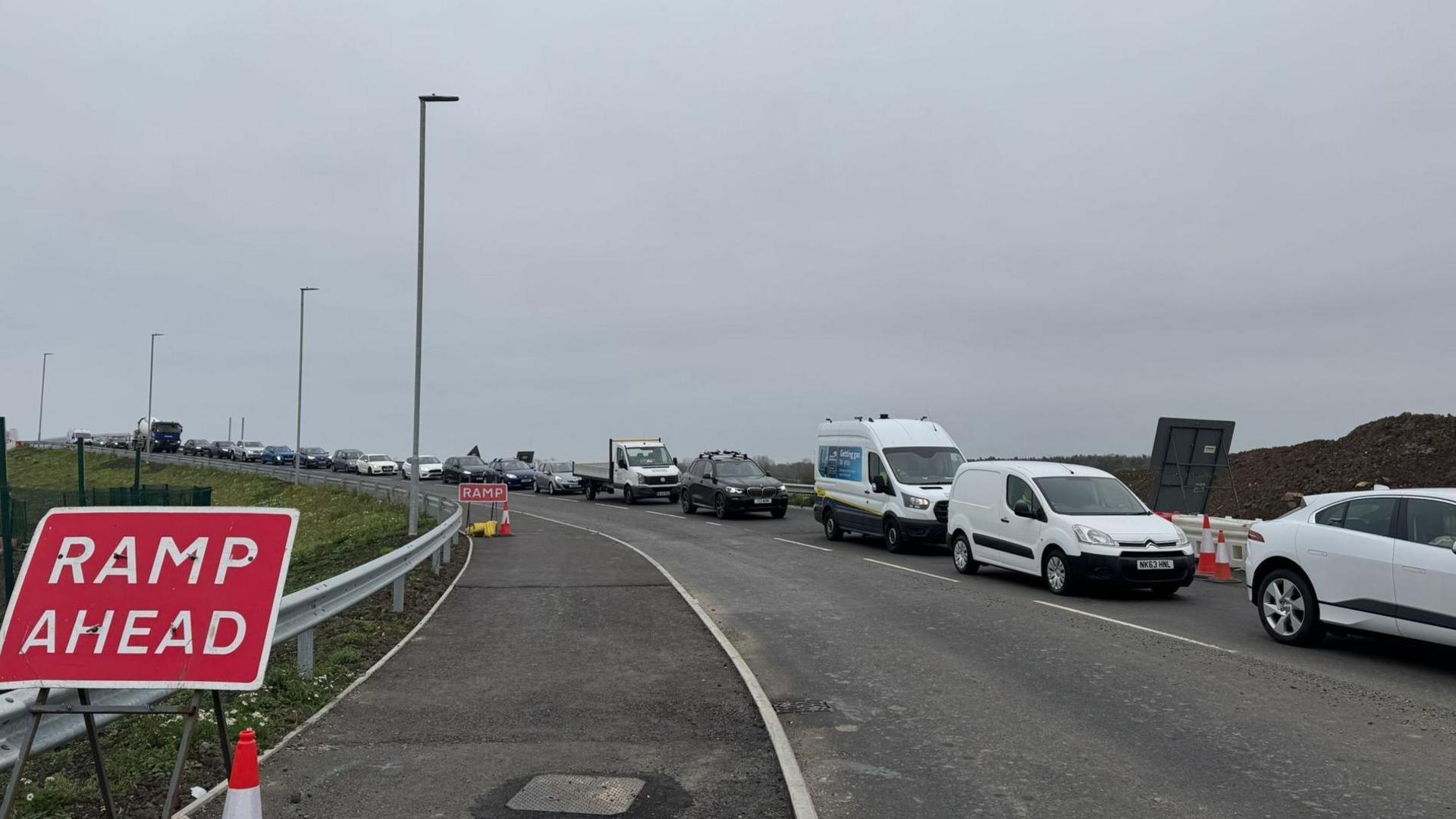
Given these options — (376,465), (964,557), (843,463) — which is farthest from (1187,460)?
(376,465)

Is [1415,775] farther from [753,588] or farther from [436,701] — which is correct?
[753,588]

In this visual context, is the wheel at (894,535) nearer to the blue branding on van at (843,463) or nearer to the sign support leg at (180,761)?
the blue branding on van at (843,463)

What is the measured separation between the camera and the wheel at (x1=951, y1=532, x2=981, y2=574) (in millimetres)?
16094

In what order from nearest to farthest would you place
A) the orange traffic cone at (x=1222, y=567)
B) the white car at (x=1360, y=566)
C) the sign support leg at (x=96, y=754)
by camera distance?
the sign support leg at (x=96, y=754), the white car at (x=1360, y=566), the orange traffic cone at (x=1222, y=567)

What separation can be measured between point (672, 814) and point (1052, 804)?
Result: 197cm

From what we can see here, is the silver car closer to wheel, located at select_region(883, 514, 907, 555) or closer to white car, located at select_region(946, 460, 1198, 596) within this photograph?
wheel, located at select_region(883, 514, 907, 555)

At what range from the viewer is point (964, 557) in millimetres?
16219

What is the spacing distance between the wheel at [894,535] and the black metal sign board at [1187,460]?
4683 millimetres

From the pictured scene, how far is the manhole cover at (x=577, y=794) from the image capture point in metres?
5.26

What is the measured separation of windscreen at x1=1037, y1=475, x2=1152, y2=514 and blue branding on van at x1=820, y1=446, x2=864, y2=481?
6.76m

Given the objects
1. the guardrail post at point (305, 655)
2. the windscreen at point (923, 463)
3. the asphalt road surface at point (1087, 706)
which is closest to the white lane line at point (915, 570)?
the asphalt road surface at point (1087, 706)

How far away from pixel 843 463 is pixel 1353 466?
→ 48.3 feet

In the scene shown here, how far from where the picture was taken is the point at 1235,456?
33.1 metres

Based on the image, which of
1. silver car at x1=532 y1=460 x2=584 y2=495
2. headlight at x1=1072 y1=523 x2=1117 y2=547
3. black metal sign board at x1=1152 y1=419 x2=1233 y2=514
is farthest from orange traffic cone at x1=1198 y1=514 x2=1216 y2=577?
silver car at x1=532 y1=460 x2=584 y2=495
